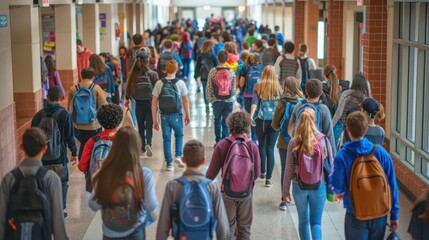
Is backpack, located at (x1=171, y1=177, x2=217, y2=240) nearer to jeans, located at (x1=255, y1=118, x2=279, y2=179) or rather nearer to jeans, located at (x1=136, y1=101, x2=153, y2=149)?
jeans, located at (x1=255, y1=118, x2=279, y2=179)

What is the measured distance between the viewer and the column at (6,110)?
34.1ft

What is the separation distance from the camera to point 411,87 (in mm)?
11336

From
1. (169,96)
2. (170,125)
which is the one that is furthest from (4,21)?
(170,125)

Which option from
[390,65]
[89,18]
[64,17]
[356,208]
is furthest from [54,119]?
[89,18]

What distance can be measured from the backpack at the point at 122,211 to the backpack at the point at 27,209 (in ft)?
1.44

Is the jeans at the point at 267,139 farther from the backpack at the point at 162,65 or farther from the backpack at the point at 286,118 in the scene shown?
the backpack at the point at 162,65

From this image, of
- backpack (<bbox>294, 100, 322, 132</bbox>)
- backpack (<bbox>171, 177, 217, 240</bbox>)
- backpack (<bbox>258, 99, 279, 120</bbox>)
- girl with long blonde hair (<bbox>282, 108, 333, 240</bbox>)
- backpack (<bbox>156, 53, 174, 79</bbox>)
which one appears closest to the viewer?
backpack (<bbox>171, 177, 217, 240</bbox>)

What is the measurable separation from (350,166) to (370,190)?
27cm

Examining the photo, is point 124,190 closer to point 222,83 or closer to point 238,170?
point 238,170

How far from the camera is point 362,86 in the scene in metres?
9.69

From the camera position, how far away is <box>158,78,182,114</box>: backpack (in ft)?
37.3

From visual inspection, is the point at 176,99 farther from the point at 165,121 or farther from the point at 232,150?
the point at 232,150

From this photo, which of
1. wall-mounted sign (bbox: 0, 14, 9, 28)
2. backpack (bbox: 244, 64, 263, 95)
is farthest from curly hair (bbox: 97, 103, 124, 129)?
backpack (bbox: 244, 64, 263, 95)

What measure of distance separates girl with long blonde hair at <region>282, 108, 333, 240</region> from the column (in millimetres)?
4393
